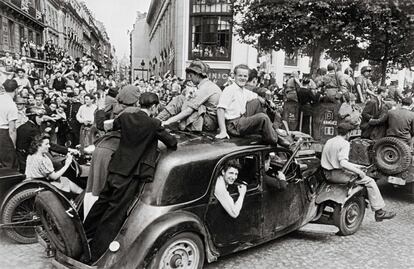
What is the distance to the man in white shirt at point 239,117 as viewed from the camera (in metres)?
5.52

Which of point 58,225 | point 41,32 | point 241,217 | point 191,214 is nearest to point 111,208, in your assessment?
point 58,225

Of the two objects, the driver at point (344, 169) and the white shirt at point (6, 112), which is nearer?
the driver at point (344, 169)

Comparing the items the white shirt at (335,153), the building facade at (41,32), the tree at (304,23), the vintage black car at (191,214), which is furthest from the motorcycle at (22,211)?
the tree at (304,23)

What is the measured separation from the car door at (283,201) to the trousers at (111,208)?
1.76 m

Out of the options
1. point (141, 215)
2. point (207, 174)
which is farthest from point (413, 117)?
point (141, 215)

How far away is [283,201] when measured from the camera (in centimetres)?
564

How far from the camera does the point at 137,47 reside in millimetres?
96062

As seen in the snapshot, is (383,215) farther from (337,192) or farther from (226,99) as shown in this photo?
(226,99)

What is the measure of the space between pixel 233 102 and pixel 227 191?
5.32ft

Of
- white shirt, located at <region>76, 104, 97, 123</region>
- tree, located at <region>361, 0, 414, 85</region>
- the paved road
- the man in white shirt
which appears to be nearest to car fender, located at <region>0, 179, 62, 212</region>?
the paved road

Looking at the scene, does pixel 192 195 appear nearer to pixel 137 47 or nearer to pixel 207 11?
pixel 207 11

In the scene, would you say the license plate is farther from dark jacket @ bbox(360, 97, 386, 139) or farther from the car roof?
the car roof

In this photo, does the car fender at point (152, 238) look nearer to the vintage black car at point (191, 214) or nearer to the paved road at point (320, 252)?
the vintage black car at point (191, 214)

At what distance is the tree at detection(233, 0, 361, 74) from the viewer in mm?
16562
